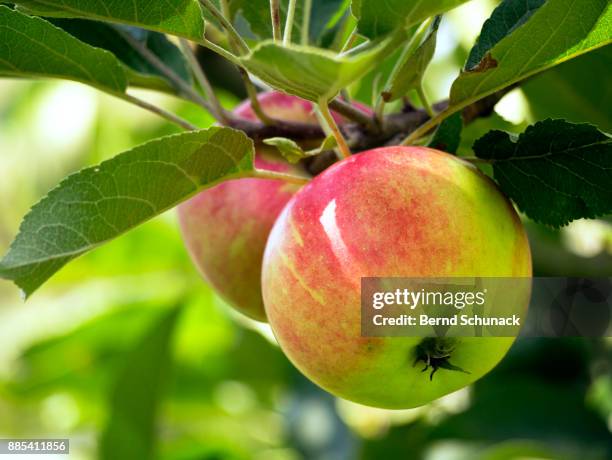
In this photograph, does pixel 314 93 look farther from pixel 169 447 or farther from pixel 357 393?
pixel 169 447

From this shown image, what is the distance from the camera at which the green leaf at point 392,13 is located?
1.92 ft

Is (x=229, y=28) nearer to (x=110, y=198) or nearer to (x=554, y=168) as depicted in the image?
(x=110, y=198)

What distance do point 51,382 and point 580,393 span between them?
107cm

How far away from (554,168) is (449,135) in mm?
98

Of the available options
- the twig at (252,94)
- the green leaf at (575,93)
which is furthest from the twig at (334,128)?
the green leaf at (575,93)

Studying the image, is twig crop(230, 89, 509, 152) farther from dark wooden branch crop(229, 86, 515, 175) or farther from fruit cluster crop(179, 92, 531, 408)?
fruit cluster crop(179, 92, 531, 408)

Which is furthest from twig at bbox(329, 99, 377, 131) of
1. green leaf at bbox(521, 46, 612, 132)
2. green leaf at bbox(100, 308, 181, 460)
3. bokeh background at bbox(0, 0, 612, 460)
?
green leaf at bbox(100, 308, 181, 460)

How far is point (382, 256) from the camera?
2.01 ft

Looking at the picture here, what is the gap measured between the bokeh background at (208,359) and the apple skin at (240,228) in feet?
0.84

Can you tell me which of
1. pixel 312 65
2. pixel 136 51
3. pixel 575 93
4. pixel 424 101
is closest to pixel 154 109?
pixel 136 51

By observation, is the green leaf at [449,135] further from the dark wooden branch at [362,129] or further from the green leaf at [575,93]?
the green leaf at [575,93]

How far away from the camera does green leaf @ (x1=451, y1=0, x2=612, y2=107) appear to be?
25.3 inches

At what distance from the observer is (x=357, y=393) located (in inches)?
26.2

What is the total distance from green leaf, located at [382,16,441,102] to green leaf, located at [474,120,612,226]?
83 mm
